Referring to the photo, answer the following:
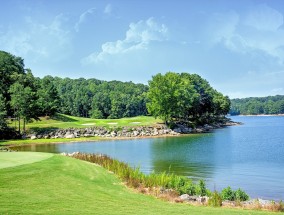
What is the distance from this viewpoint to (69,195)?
1284 cm

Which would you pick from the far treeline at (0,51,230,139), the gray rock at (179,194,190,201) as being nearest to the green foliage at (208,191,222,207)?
the gray rock at (179,194,190,201)

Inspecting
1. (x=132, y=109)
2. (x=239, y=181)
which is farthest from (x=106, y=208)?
(x=132, y=109)

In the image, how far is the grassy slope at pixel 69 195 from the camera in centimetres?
1080

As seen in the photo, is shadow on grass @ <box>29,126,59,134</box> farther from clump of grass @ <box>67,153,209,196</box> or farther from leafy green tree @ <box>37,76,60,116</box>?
clump of grass @ <box>67,153,209,196</box>

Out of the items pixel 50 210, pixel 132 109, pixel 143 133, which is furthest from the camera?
pixel 132 109

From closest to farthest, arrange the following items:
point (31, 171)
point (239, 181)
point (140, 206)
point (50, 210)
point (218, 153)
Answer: point (50, 210), point (140, 206), point (31, 171), point (239, 181), point (218, 153)

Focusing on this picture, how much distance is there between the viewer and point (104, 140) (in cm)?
5684

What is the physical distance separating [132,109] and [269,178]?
10256 cm

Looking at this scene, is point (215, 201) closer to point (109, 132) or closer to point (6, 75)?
point (109, 132)

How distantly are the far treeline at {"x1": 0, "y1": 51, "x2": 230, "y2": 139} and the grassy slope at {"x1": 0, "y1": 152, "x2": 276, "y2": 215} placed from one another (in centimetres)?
3890

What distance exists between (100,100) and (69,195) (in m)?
113

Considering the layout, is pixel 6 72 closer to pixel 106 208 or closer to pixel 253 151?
pixel 253 151

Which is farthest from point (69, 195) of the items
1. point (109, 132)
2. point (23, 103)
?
point (109, 132)

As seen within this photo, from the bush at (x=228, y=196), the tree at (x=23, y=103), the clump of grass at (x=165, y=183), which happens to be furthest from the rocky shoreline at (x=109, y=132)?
the bush at (x=228, y=196)
